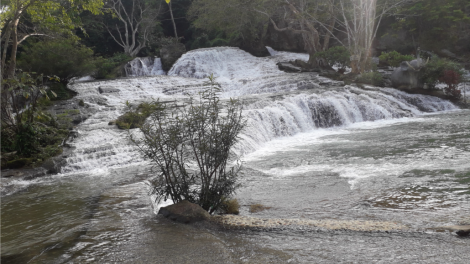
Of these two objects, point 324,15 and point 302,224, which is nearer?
point 302,224

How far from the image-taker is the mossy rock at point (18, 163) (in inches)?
335

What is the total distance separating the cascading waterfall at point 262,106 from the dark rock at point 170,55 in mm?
5942

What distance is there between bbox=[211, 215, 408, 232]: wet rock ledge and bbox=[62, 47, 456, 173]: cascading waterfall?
10.4 ft

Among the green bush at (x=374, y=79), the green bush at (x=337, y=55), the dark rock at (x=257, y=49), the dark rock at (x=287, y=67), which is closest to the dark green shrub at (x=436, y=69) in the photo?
the green bush at (x=374, y=79)

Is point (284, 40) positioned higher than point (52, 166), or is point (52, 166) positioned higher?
point (284, 40)

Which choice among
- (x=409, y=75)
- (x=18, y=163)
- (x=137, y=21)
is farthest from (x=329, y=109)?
(x=137, y=21)

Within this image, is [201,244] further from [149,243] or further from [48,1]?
[48,1]

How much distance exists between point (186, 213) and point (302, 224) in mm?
1398

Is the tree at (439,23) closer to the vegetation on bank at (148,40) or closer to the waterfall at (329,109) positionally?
the vegetation on bank at (148,40)

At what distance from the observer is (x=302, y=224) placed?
397 centimetres

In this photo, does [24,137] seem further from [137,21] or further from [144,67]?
[137,21]

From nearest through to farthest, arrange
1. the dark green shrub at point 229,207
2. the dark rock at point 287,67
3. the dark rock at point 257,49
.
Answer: the dark green shrub at point 229,207
the dark rock at point 287,67
the dark rock at point 257,49

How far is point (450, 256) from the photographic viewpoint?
297cm

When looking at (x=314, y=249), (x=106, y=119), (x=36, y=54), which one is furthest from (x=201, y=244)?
(x=36, y=54)
